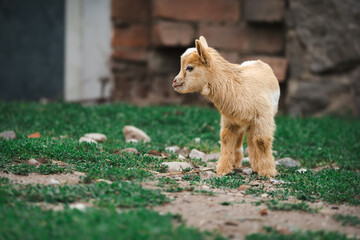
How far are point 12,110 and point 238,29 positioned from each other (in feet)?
17.4

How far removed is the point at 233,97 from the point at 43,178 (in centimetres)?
232

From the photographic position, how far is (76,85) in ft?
38.6

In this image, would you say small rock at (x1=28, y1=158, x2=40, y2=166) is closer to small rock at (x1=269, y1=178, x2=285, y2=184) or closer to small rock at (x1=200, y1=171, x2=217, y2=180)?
small rock at (x1=200, y1=171, x2=217, y2=180)

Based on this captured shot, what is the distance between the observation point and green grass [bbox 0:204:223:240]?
10.8ft

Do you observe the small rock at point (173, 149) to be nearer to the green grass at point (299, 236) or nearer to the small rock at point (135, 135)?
the small rock at point (135, 135)

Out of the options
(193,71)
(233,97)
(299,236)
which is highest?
(193,71)

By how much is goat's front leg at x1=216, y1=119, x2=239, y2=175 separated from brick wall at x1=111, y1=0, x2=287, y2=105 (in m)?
4.83

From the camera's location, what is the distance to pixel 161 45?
10734mm

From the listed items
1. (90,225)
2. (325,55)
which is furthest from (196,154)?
(325,55)

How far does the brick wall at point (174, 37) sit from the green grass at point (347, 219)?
643 cm

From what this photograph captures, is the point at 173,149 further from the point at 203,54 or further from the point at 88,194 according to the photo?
the point at 88,194

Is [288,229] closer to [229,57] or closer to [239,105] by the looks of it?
[239,105]

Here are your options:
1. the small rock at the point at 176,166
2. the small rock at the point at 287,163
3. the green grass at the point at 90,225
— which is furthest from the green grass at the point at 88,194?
the small rock at the point at 287,163

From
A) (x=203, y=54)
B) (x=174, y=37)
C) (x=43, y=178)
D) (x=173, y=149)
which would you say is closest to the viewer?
(x=43, y=178)
